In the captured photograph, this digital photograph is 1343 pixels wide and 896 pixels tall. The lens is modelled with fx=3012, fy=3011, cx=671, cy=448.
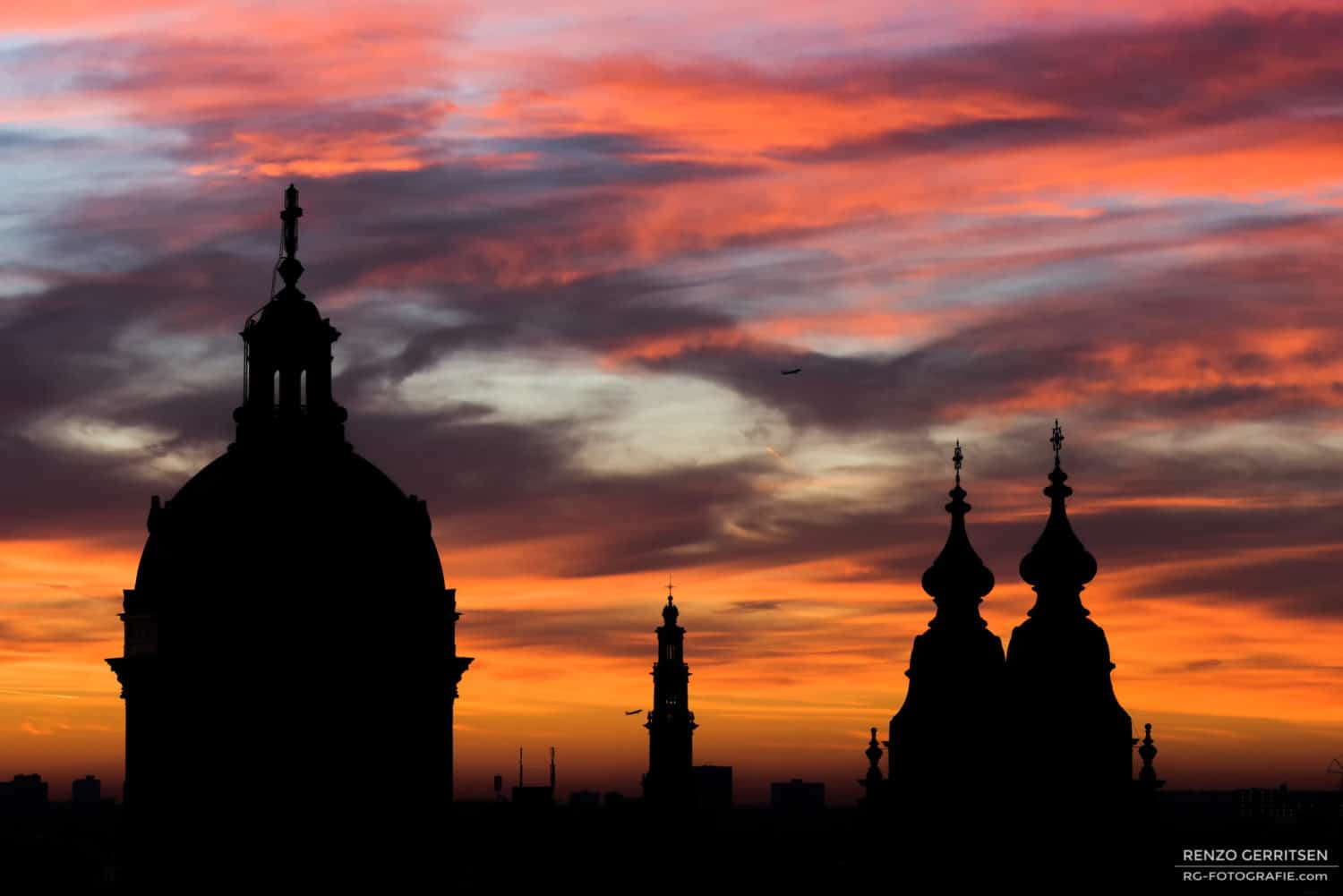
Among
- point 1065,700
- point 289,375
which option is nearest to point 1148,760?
point 1065,700

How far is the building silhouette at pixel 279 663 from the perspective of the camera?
10381 cm

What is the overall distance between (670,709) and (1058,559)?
4130 cm

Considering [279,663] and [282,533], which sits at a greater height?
[282,533]

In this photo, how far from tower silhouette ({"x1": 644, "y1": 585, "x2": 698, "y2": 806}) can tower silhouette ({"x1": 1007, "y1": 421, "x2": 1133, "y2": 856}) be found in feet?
115

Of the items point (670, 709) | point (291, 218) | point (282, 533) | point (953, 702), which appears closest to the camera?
point (282, 533)

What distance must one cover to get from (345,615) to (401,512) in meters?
4.05

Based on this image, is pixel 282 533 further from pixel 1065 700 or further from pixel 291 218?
pixel 1065 700

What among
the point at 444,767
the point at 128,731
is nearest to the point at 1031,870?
the point at 444,767

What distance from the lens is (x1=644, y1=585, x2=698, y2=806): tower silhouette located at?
160875mm

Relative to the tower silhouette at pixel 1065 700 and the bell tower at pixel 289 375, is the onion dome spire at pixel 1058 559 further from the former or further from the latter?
the bell tower at pixel 289 375

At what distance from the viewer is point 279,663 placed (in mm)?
104062

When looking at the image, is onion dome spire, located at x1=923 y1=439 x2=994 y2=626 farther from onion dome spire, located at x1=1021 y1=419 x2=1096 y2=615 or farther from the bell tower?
the bell tower

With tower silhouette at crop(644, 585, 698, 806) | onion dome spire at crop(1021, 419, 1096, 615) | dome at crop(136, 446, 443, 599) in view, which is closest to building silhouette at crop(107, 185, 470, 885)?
dome at crop(136, 446, 443, 599)

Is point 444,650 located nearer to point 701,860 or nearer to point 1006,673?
point 1006,673
